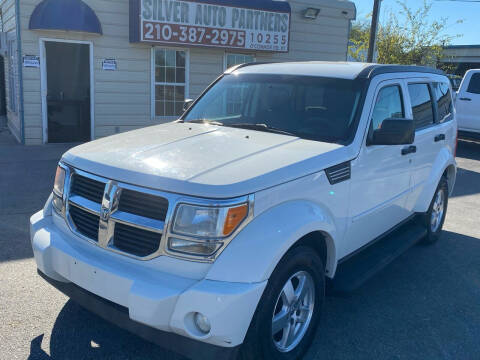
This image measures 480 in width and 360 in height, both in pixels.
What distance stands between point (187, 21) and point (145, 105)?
238 centimetres

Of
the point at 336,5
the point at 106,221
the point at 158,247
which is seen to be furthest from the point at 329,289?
the point at 336,5

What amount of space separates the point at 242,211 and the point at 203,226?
9.2 inches

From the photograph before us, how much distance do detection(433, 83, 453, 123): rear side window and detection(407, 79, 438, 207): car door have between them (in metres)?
0.22

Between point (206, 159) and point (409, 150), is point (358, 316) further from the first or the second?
point (206, 159)

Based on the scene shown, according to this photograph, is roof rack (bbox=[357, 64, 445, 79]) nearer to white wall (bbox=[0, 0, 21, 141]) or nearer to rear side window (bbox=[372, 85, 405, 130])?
rear side window (bbox=[372, 85, 405, 130])

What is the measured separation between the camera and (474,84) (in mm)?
13484

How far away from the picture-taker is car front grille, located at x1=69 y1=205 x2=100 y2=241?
2.94 meters

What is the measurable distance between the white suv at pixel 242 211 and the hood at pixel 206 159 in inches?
0.5

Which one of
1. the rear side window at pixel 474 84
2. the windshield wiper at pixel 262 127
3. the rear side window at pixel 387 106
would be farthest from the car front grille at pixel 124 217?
the rear side window at pixel 474 84

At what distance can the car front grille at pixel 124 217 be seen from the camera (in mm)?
2666

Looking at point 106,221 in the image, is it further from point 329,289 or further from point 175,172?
point 329,289

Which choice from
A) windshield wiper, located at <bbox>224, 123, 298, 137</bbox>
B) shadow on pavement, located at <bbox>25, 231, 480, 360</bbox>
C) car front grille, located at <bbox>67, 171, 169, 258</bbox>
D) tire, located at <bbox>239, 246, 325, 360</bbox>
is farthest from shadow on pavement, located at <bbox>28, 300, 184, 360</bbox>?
windshield wiper, located at <bbox>224, 123, 298, 137</bbox>

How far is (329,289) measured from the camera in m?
3.60

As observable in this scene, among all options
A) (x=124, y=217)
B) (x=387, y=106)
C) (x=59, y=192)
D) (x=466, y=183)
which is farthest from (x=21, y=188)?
(x=466, y=183)
